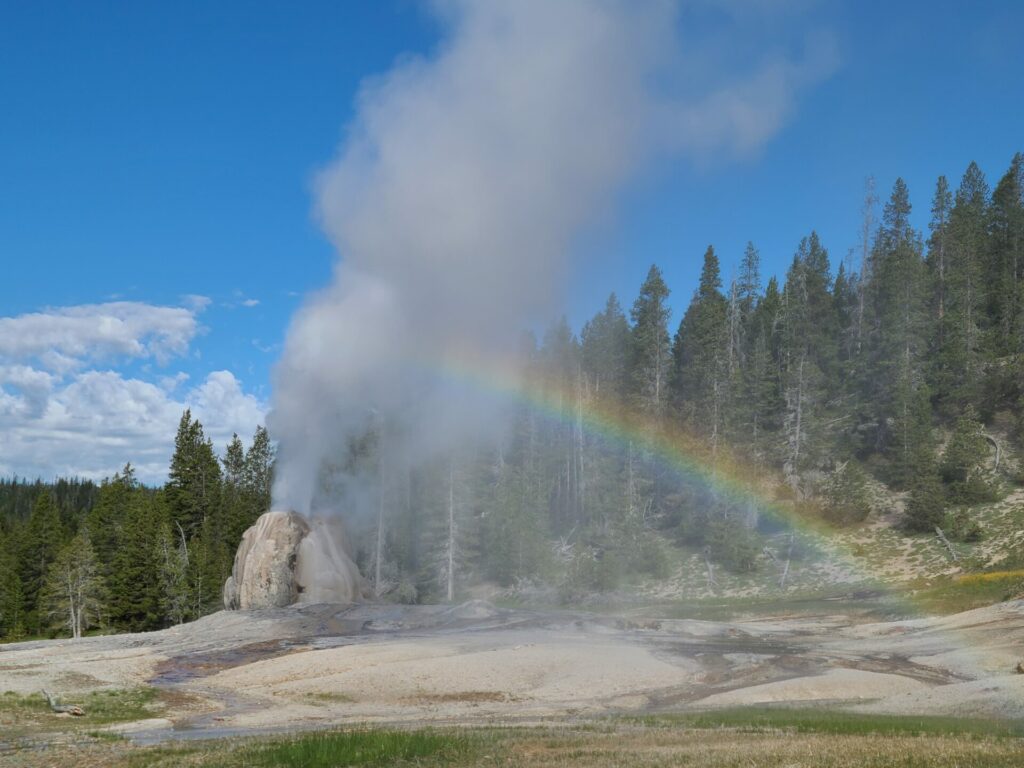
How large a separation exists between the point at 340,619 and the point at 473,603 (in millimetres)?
8406

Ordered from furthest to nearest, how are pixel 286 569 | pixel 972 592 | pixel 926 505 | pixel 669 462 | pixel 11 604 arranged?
pixel 669 462 < pixel 11 604 < pixel 926 505 < pixel 286 569 < pixel 972 592

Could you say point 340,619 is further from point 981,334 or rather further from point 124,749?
point 981,334

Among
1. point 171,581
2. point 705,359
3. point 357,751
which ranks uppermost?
point 705,359

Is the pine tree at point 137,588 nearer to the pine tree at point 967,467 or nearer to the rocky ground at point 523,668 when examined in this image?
the rocky ground at point 523,668

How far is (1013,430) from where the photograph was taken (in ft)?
222

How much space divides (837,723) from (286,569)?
1698 inches

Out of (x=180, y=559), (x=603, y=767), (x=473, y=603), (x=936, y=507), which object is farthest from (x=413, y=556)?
(x=603, y=767)

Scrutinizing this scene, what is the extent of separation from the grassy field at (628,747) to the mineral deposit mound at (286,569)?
34.6m

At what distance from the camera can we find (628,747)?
1574 centimetres

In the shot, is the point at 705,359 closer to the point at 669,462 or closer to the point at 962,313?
the point at 669,462

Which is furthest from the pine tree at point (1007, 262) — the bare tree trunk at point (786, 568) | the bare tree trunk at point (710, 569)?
the bare tree trunk at point (710, 569)

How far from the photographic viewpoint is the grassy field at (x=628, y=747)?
1277 centimetres

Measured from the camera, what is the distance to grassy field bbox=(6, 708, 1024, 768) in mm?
12766

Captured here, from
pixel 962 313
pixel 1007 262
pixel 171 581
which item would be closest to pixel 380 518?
pixel 171 581
